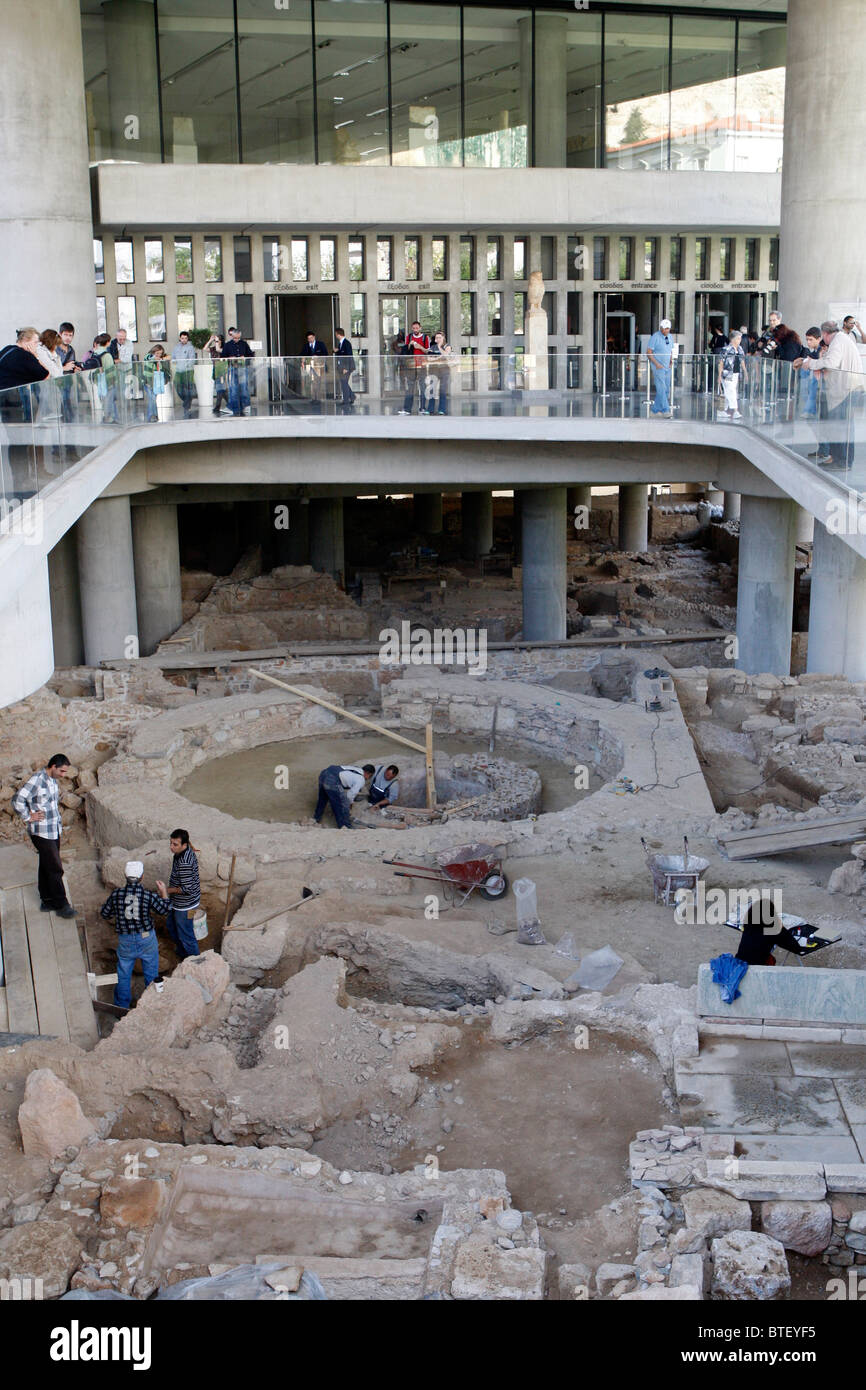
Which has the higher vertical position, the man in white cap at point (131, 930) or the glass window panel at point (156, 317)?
the glass window panel at point (156, 317)

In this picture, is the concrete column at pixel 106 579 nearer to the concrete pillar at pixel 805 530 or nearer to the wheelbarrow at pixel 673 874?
the wheelbarrow at pixel 673 874

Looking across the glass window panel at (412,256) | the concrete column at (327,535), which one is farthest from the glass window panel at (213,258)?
the concrete column at (327,535)

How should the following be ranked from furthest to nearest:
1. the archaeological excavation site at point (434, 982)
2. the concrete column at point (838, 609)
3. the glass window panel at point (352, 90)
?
1. the glass window panel at point (352, 90)
2. the concrete column at point (838, 609)
3. the archaeological excavation site at point (434, 982)

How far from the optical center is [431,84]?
28.6 meters

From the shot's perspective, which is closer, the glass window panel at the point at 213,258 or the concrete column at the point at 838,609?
the concrete column at the point at 838,609

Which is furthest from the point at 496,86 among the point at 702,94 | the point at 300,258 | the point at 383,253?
the point at 300,258

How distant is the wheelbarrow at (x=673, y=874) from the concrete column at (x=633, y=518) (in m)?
24.2

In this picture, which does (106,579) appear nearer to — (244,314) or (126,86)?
(244,314)

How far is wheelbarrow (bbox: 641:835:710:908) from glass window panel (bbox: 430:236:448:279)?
1835cm

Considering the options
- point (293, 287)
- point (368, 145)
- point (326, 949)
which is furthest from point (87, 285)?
point (326, 949)

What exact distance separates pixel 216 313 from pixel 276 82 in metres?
4.78

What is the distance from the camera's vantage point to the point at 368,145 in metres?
28.3

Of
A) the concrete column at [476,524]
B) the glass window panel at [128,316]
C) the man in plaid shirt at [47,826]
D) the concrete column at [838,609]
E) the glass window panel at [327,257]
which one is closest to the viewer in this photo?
the man in plaid shirt at [47,826]

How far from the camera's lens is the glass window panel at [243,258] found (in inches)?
1083
